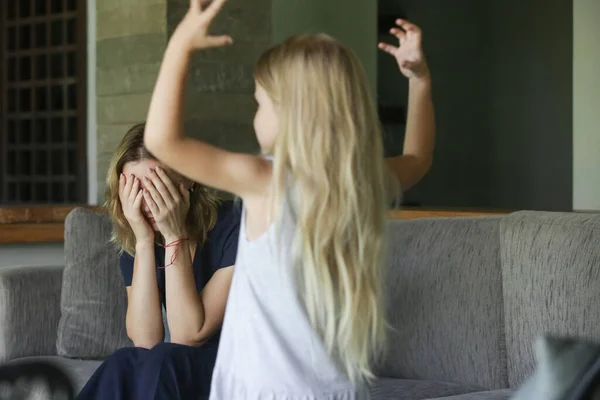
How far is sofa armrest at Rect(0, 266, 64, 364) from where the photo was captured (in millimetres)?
2635

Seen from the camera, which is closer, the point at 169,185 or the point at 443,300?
the point at 169,185

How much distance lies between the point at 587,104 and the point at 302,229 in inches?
127

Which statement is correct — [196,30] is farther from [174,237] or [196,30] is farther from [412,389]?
[412,389]

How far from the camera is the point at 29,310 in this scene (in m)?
2.69

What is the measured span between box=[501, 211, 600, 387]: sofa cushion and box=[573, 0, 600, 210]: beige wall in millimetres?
2136

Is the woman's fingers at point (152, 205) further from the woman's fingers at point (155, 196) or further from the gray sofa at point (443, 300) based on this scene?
the gray sofa at point (443, 300)

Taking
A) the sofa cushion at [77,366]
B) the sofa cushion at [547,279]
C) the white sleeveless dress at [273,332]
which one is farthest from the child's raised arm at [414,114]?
the sofa cushion at [77,366]

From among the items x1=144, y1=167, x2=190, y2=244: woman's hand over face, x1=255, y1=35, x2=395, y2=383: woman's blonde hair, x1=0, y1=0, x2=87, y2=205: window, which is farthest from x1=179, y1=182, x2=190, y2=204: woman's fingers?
x1=0, y1=0, x2=87, y2=205: window

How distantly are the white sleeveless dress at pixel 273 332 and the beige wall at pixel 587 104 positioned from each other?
3.15m

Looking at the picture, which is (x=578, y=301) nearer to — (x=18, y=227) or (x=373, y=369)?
(x=373, y=369)

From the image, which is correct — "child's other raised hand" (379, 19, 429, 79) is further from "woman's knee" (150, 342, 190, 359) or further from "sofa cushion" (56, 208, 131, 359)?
"sofa cushion" (56, 208, 131, 359)

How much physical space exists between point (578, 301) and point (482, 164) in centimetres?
584

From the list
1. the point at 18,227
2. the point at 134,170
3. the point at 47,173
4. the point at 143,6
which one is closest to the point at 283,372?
the point at 134,170

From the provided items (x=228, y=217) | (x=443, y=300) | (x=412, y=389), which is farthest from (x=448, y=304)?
(x=228, y=217)
